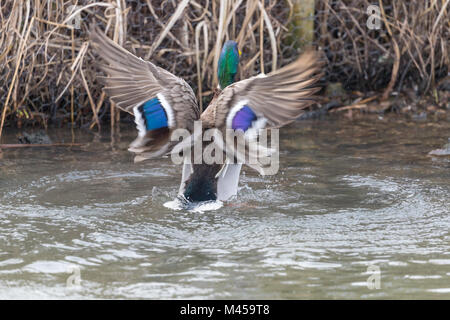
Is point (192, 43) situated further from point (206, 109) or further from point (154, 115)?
point (154, 115)

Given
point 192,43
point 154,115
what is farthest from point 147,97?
point 192,43

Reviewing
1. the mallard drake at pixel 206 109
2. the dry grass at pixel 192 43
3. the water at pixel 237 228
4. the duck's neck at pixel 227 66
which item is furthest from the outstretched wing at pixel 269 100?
the dry grass at pixel 192 43

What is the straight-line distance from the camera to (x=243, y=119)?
13.6 feet

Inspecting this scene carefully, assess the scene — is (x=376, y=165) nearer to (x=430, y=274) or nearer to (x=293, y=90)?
(x=293, y=90)

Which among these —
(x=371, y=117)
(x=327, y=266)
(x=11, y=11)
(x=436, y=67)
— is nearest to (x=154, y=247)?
(x=327, y=266)

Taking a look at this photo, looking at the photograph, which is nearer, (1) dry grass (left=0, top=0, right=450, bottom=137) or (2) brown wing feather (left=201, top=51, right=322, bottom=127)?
(2) brown wing feather (left=201, top=51, right=322, bottom=127)

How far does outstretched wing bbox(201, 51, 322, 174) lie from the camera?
410cm

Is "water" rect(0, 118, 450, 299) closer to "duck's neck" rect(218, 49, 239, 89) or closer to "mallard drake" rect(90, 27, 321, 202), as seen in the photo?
"mallard drake" rect(90, 27, 321, 202)

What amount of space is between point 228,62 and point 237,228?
142cm

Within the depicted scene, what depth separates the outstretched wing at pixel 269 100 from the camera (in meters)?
4.10

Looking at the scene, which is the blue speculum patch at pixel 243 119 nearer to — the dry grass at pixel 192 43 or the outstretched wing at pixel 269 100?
the outstretched wing at pixel 269 100

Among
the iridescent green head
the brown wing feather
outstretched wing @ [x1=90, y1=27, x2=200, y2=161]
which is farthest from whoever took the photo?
the iridescent green head

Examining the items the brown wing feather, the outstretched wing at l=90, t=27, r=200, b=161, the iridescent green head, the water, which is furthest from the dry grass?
the brown wing feather
